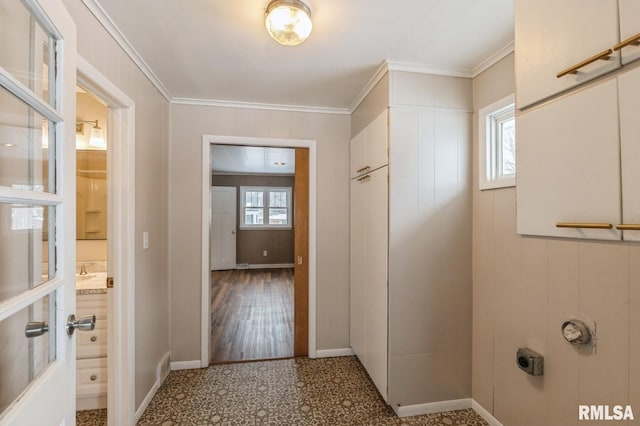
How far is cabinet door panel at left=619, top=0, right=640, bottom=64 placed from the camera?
0.62 m

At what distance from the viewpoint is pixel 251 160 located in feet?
17.5

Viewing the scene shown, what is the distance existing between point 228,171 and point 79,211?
4.44 meters

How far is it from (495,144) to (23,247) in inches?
92.5

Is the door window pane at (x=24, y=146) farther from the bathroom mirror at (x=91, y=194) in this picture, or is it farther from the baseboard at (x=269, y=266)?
the baseboard at (x=269, y=266)

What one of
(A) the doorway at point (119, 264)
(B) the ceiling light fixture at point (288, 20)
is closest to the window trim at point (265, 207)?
(A) the doorway at point (119, 264)

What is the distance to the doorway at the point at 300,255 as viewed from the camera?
2.53 m

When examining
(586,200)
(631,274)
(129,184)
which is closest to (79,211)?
(129,184)

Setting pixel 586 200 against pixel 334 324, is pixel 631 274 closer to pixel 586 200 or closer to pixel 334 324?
pixel 586 200

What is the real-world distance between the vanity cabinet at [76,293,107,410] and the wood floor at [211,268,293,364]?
906mm

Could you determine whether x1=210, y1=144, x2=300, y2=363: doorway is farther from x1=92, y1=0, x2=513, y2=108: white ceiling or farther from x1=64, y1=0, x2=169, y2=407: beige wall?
x1=92, y1=0, x2=513, y2=108: white ceiling

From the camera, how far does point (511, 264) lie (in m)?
1.68

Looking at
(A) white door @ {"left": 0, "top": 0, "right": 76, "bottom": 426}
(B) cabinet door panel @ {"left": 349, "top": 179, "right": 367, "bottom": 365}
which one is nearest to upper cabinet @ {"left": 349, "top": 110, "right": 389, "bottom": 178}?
(B) cabinet door panel @ {"left": 349, "top": 179, "right": 367, "bottom": 365}

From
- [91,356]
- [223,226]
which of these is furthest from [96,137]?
[223,226]

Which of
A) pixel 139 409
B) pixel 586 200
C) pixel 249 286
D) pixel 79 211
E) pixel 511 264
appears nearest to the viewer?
pixel 586 200
